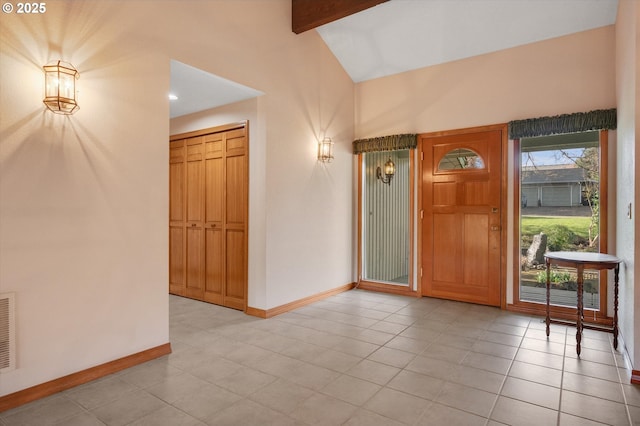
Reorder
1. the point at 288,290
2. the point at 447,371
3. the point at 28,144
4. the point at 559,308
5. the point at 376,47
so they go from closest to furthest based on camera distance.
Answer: the point at 28,144 → the point at 447,371 → the point at 559,308 → the point at 288,290 → the point at 376,47

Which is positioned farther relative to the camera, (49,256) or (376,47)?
(376,47)

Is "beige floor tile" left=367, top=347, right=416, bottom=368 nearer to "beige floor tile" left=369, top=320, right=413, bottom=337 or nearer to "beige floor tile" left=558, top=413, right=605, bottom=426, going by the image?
"beige floor tile" left=369, top=320, right=413, bottom=337

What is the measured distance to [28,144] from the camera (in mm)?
2162

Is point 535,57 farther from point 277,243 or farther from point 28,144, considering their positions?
point 28,144

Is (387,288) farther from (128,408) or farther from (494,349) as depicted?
(128,408)

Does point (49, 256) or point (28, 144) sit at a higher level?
point (28, 144)

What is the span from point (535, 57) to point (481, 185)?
1502 mm

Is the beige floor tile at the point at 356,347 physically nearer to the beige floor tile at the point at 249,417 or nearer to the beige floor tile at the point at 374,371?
the beige floor tile at the point at 374,371

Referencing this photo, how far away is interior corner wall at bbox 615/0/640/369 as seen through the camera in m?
2.46

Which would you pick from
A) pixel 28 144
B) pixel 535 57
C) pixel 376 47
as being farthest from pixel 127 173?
pixel 535 57

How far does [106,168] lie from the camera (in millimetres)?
2547

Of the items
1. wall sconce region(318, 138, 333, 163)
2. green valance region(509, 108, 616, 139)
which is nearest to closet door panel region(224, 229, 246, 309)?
wall sconce region(318, 138, 333, 163)

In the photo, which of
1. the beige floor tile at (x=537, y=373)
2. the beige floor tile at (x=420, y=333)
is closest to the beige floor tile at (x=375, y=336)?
the beige floor tile at (x=420, y=333)

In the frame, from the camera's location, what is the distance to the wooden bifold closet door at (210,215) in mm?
4160
